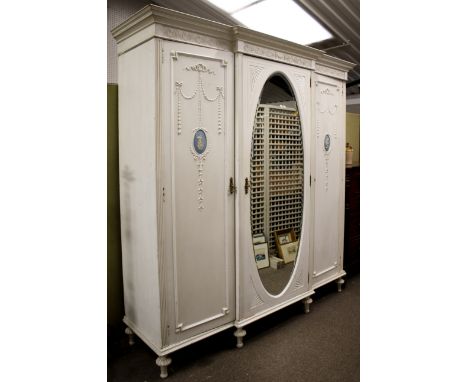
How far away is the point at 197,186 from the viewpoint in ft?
6.38

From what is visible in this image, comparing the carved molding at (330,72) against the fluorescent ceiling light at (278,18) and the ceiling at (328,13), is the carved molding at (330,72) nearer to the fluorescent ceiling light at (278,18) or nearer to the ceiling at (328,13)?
the fluorescent ceiling light at (278,18)

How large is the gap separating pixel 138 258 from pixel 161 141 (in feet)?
2.32

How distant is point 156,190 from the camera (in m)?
1.81

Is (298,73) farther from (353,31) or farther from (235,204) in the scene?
(353,31)

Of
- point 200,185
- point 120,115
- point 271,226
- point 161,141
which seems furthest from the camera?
point 271,226

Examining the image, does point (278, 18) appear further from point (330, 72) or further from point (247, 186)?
point (247, 186)

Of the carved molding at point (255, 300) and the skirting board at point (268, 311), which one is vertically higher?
the carved molding at point (255, 300)

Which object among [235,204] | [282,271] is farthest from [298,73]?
[282,271]

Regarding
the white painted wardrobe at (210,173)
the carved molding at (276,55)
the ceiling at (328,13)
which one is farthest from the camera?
the ceiling at (328,13)

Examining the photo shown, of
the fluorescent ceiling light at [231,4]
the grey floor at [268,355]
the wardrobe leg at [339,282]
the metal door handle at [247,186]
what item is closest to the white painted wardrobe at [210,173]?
the metal door handle at [247,186]

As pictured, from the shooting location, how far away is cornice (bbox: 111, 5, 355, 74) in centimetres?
174

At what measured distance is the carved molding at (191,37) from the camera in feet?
5.75

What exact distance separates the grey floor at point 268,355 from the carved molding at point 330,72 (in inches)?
71.8

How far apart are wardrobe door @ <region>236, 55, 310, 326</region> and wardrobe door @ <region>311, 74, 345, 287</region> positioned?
157mm
